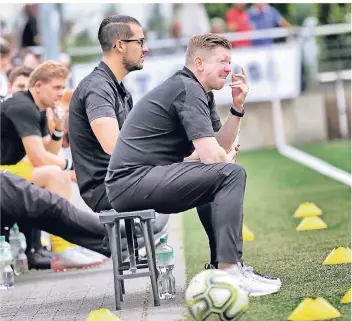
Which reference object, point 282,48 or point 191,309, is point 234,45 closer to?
point 282,48

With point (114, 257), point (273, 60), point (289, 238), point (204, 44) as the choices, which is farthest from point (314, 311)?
point (273, 60)

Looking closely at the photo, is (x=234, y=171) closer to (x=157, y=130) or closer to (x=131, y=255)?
(x=157, y=130)

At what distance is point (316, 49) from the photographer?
78.6 ft

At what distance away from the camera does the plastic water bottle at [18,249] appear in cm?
1013

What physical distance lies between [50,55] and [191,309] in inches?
566

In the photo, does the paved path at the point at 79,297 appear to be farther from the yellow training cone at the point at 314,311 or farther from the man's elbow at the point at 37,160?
the man's elbow at the point at 37,160

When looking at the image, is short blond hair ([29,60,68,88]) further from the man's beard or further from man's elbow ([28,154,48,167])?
the man's beard

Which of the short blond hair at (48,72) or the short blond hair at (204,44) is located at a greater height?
the short blond hair at (204,44)

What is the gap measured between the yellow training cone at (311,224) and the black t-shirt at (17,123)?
2.66m

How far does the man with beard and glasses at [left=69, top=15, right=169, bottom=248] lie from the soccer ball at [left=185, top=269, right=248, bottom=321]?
5.92 ft

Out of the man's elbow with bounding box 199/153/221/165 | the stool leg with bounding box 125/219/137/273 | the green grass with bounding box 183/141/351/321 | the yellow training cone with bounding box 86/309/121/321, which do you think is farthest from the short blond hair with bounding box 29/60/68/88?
the yellow training cone with bounding box 86/309/121/321

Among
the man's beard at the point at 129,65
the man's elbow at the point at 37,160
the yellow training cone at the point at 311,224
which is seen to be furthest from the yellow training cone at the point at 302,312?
the yellow training cone at the point at 311,224

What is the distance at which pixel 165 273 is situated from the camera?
792 centimetres

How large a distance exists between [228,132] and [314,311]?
1.86 meters
